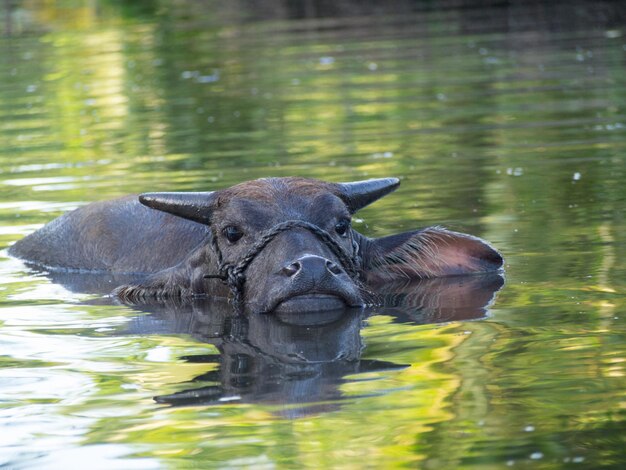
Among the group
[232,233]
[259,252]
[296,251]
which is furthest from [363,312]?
[232,233]

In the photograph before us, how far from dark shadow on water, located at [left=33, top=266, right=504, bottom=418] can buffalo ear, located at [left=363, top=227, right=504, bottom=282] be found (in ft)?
0.39

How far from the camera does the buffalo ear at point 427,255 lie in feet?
30.1

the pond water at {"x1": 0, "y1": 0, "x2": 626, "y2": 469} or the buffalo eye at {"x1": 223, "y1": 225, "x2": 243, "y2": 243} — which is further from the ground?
the buffalo eye at {"x1": 223, "y1": 225, "x2": 243, "y2": 243}

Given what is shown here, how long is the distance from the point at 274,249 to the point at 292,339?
30.6 inches

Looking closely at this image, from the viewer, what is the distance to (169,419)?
19.4ft

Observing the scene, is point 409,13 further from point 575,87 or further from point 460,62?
point 575,87

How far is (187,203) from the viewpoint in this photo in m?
8.85

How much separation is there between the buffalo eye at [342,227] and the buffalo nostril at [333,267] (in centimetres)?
55

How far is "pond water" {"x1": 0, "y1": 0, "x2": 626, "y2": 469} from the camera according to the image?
562 centimetres

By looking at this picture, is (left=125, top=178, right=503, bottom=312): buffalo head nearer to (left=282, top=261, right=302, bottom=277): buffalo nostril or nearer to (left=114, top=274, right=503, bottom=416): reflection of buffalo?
(left=282, top=261, right=302, bottom=277): buffalo nostril

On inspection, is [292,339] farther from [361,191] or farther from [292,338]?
[361,191]

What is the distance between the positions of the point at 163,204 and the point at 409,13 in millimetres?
27370

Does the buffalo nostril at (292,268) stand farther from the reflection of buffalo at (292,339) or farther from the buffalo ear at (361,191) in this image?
the buffalo ear at (361,191)

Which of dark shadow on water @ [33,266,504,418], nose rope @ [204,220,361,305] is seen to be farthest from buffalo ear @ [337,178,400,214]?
dark shadow on water @ [33,266,504,418]
